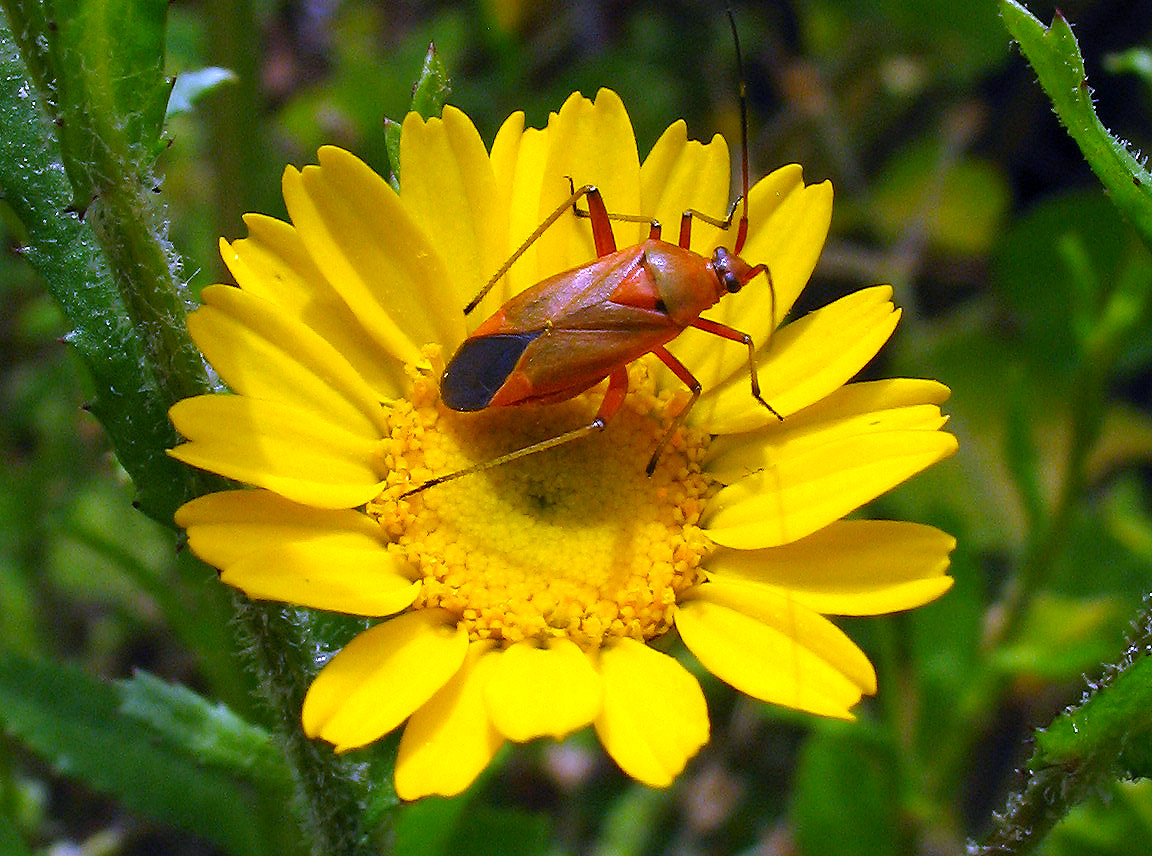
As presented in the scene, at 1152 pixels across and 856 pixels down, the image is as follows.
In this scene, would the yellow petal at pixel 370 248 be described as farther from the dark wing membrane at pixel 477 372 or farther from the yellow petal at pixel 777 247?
the yellow petal at pixel 777 247

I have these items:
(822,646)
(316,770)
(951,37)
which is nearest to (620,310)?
(822,646)

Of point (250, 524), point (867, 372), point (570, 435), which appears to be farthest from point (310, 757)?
point (867, 372)

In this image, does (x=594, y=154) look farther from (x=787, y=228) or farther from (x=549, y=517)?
(x=549, y=517)

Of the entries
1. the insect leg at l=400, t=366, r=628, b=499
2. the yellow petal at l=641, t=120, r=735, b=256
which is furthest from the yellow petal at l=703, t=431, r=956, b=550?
the yellow petal at l=641, t=120, r=735, b=256

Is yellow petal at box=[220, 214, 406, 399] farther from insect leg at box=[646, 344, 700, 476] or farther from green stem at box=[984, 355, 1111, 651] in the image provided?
green stem at box=[984, 355, 1111, 651]

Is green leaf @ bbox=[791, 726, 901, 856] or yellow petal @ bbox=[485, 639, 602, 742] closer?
yellow petal @ bbox=[485, 639, 602, 742]

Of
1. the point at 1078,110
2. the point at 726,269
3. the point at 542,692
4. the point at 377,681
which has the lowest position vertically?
the point at 542,692

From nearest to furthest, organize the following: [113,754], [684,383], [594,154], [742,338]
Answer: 1. [594,154]
2. [742,338]
3. [684,383]
4. [113,754]
